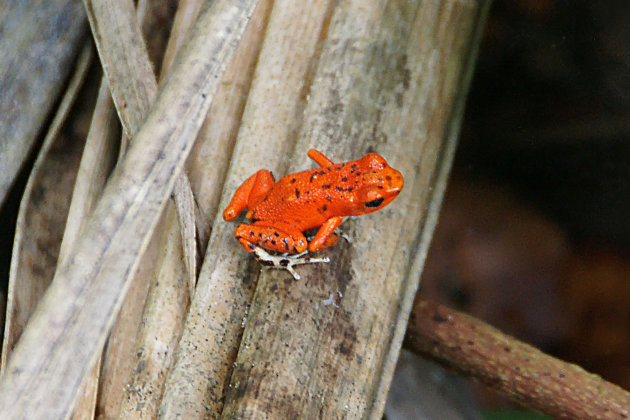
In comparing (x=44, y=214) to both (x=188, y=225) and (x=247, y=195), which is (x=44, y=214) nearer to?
(x=188, y=225)

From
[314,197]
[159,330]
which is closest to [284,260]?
[314,197]

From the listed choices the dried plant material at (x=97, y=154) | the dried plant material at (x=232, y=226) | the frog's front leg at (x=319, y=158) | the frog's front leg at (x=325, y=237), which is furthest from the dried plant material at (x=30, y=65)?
the frog's front leg at (x=325, y=237)

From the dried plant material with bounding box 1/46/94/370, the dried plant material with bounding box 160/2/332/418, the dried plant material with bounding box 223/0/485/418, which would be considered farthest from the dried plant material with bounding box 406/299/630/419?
the dried plant material with bounding box 1/46/94/370

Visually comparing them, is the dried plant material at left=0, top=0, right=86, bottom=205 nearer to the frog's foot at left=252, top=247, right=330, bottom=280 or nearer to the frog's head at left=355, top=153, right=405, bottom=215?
the frog's foot at left=252, top=247, right=330, bottom=280

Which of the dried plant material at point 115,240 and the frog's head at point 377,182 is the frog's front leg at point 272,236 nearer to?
the frog's head at point 377,182

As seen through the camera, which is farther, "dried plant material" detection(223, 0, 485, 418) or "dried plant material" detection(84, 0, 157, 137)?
"dried plant material" detection(84, 0, 157, 137)
